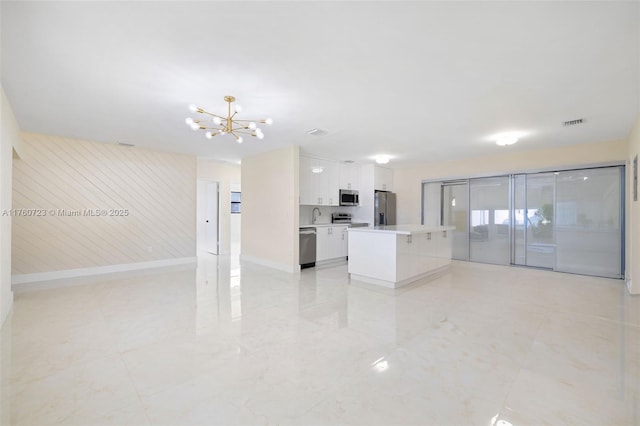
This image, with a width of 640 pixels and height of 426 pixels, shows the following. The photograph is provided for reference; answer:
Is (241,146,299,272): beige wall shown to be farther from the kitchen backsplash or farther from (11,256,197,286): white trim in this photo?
(11,256,197,286): white trim

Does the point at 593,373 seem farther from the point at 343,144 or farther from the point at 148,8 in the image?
the point at 343,144

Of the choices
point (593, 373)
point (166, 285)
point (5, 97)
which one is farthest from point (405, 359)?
point (5, 97)

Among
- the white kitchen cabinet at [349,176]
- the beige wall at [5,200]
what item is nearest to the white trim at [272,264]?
the white kitchen cabinet at [349,176]

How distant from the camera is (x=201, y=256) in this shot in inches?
299

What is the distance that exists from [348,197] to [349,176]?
58cm

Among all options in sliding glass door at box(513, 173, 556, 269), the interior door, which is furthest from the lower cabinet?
sliding glass door at box(513, 173, 556, 269)

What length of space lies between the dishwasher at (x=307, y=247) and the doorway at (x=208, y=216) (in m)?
3.24

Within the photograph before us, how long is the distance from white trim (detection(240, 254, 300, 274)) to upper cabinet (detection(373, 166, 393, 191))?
3.29 metres

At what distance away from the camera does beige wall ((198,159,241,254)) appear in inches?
312

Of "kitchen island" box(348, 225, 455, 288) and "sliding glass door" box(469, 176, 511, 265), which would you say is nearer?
"kitchen island" box(348, 225, 455, 288)

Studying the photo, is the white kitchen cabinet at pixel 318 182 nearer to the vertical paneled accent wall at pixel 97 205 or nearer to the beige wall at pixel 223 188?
the vertical paneled accent wall at pixel 97 205

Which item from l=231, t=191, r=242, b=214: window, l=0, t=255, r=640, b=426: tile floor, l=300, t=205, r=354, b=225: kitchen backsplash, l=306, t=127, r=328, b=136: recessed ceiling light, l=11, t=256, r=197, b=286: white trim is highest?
l=306, t=127, r=328, b=136: recessed ceiling light

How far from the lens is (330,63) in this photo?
97.2 inches

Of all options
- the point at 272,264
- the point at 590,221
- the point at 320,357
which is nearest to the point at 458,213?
the point at 590,221
